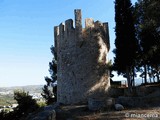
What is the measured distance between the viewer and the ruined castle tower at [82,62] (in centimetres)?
1928

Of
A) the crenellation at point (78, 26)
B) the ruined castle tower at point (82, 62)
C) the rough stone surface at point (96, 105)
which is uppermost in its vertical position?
the crenellation at point (78, 26)

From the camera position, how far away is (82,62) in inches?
766

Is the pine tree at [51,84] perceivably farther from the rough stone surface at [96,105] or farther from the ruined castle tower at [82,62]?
the rough stone surface at [96,105]

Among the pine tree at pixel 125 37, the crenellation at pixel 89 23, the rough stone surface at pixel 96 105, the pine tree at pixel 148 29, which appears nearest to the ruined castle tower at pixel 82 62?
the crenellation at pixel 89 23

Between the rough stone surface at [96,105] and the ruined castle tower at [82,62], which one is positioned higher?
the ruined castle tower at [82,62]

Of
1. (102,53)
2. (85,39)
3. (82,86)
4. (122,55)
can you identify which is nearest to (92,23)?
(85,39)

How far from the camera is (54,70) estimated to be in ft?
119

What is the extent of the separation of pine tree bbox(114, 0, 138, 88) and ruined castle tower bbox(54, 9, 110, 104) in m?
1.85

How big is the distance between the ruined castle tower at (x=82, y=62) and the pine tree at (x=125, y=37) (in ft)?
6.08

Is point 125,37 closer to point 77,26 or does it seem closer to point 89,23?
point 89,23

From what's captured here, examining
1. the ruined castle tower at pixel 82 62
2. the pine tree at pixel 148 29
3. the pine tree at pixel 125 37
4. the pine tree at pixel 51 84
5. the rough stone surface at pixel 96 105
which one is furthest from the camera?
the pine tree at pixel 51 84

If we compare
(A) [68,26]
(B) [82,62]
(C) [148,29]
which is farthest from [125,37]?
(A) [68,26]

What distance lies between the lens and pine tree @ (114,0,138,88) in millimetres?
21047

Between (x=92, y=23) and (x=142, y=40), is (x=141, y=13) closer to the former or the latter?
(x=142, y=40)
